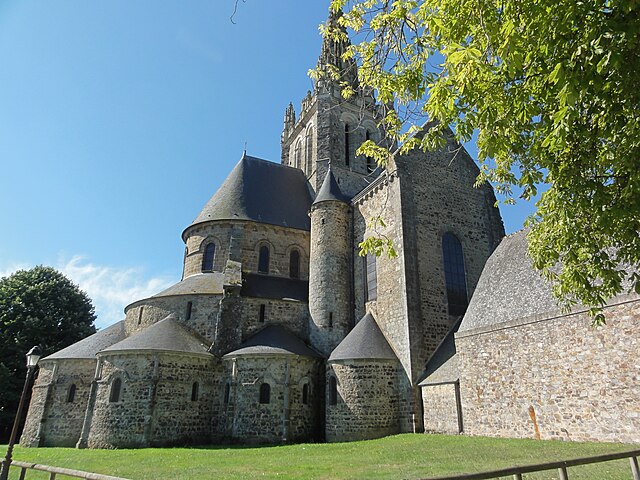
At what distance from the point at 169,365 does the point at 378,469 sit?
11.4 metres

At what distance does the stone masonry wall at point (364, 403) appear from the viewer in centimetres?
1689

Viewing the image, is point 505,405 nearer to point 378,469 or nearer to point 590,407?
point 590,407

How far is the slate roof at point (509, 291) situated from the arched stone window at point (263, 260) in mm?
12511

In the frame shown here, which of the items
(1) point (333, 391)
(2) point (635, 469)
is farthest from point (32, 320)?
(2) point (635, 469)

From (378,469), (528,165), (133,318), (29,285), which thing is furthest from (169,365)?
(29,285)

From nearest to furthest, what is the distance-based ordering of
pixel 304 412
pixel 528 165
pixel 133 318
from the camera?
pixel 528 165 < pixel 304 412 < pixel 133 318

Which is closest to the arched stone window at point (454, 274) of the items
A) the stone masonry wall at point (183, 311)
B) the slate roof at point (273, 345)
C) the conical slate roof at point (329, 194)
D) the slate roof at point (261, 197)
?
the conical slate roof at point (329, 194)

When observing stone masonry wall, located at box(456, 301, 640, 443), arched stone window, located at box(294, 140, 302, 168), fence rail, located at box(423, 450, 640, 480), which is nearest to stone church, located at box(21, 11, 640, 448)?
stone masonry wall, located at box(456, 301, 640, 443)

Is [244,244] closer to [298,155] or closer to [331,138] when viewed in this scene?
[331,138]

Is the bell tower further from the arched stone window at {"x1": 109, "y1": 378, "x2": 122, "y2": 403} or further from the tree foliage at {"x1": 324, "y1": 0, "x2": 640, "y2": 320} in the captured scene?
the tree foliage at {"x1": 324, "y1": 0, "x2": 640, "y2": 320}

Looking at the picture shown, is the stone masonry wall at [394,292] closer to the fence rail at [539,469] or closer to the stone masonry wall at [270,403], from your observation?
the stone masonry wall at [270,403]

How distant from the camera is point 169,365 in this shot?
18.1m

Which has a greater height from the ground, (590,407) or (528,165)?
(528,165)

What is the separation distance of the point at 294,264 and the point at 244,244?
328cm
